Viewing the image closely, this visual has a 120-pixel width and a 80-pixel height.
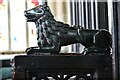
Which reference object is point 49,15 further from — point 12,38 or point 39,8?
point 12,38

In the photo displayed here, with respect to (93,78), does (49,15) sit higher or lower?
higher

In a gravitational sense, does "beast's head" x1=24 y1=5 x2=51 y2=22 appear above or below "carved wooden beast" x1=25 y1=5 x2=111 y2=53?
above

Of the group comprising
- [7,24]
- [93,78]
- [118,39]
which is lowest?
[93,78]

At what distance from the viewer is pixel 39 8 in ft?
2.02

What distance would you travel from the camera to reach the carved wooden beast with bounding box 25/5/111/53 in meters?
0.61

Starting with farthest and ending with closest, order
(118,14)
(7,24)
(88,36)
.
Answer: (7,24), (88,36), (118,14)

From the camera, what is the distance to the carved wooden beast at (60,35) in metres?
0.61

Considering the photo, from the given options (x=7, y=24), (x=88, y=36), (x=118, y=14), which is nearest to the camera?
(x=118, y=14)

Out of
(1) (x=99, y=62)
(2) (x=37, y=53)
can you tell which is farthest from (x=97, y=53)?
(2) (x=37, y=53)

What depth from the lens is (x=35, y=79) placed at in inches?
22.4

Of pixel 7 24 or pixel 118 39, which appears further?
pixel 7 24

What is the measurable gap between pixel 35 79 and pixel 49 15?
181 millimetres

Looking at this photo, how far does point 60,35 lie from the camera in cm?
61

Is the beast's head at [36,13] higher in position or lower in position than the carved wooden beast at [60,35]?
higher
